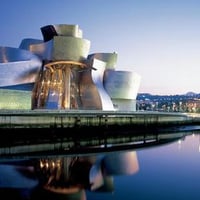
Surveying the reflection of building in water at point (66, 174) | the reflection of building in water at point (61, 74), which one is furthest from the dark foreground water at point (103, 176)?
the reflection of building in water at point (61, 74)

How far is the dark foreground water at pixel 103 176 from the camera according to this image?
1170 cm

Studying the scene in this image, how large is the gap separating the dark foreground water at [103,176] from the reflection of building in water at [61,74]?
14.2 metres

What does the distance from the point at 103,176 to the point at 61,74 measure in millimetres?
22535

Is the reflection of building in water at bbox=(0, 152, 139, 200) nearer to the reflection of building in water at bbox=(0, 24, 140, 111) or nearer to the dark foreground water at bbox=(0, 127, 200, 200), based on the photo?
the dark foreground water at bbox=(0, 127, 200, 200)

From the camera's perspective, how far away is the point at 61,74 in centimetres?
3588

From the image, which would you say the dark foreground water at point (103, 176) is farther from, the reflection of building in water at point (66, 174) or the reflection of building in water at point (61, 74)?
the reflection of building in water at point (61, 74)

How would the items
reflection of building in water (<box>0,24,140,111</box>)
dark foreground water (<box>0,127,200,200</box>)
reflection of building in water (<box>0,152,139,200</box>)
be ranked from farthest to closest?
reflection of building in water (<box>0,24,140,111</box>)
reflection of building in water (<box>0,152,139,200</box>)
dark foreground water (<box>0,127,200,200</box>)

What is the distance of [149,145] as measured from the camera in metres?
24.1

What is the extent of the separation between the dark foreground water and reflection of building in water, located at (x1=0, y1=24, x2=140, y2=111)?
14.2 m

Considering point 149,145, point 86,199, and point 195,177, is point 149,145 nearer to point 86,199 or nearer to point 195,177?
point 195,177

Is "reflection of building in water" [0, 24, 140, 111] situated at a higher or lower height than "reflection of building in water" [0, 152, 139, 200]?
higher

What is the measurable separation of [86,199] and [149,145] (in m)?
13.5

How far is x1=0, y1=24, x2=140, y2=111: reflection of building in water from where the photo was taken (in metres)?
32.2

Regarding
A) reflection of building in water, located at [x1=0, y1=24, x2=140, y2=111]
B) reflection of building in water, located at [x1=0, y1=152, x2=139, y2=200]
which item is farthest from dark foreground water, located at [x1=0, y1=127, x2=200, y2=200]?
reflection of building in water, located at [x1=0, y1=24, x2=140, y2=111]
